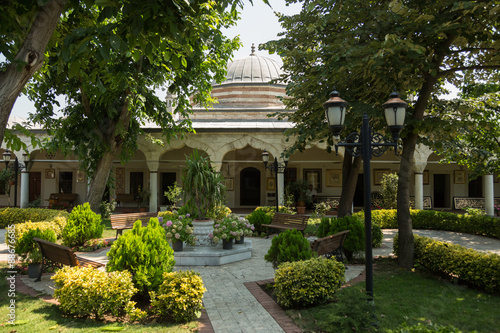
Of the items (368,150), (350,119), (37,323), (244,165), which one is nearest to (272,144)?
(244,165)

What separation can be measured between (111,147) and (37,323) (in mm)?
8922

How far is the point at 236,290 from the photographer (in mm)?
5699

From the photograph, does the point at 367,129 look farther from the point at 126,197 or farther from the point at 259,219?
the point at 126,197

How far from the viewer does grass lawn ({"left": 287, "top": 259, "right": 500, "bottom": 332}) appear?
12.9 feet

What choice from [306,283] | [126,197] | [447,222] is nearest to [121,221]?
[306,283]

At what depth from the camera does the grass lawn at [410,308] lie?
3.94 metres

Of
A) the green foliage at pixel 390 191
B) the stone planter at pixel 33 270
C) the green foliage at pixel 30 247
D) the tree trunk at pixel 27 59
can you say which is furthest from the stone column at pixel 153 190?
the tree trunk at pixel 27 59

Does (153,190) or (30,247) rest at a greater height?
(153,190)

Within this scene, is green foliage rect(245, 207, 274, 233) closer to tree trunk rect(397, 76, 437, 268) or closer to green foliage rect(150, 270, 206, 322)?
tree trunk rect(397, 76, 437, 268)

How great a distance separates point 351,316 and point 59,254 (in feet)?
15.3

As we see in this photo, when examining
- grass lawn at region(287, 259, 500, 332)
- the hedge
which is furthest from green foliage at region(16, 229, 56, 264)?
the hedge

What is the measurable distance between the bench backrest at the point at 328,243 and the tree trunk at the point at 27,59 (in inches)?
192

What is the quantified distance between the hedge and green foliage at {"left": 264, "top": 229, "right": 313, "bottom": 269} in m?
6.96

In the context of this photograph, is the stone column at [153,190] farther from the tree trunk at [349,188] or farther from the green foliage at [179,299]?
the green foliage at [179,299]
